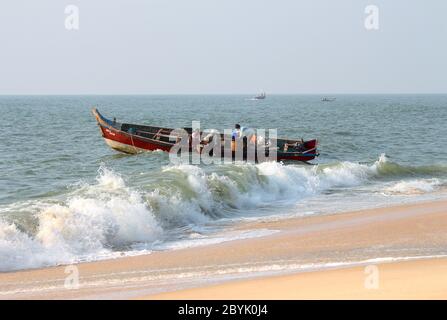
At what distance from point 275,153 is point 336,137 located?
1617 centimetres

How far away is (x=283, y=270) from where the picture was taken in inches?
331

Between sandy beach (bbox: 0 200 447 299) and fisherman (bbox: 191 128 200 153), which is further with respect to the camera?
fisherman (bbox: 191 128 200 153)

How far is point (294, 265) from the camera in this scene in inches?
Answer: 343

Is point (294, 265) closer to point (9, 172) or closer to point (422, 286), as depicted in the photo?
point (422, 286)

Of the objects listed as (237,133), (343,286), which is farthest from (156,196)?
(237,133)

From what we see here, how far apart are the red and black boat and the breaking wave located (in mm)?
3325

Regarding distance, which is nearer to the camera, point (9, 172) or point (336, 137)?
point (9, 172)

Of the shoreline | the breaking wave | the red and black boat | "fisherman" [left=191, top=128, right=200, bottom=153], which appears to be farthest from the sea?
the shoreline

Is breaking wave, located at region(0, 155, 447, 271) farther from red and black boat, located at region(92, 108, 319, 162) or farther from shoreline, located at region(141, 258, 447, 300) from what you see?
shoreline, located at region(141, 258, 447, 300)

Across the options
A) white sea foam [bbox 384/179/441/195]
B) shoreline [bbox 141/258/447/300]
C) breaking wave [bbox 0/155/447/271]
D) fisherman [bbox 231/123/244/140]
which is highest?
fisherman [bbox 231/123/244/140]

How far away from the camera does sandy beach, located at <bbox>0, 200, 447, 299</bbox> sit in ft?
23.1
